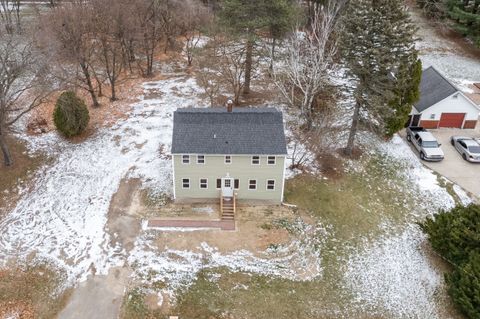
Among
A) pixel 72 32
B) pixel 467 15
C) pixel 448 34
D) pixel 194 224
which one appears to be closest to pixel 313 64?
pixel 194 224

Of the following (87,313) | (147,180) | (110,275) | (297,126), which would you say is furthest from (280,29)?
(87,313)

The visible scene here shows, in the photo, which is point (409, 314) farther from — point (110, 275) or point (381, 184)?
point (110, 275)

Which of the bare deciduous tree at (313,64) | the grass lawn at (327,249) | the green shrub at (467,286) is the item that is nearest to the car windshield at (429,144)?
the grass lawn at (327,249)

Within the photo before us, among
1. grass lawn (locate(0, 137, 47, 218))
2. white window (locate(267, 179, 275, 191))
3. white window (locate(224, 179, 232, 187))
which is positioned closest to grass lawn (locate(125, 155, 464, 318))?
white window (locate(267, 179, 275, 191))

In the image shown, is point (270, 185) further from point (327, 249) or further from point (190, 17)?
point (190, 17)

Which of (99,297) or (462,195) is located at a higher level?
(462,195)
